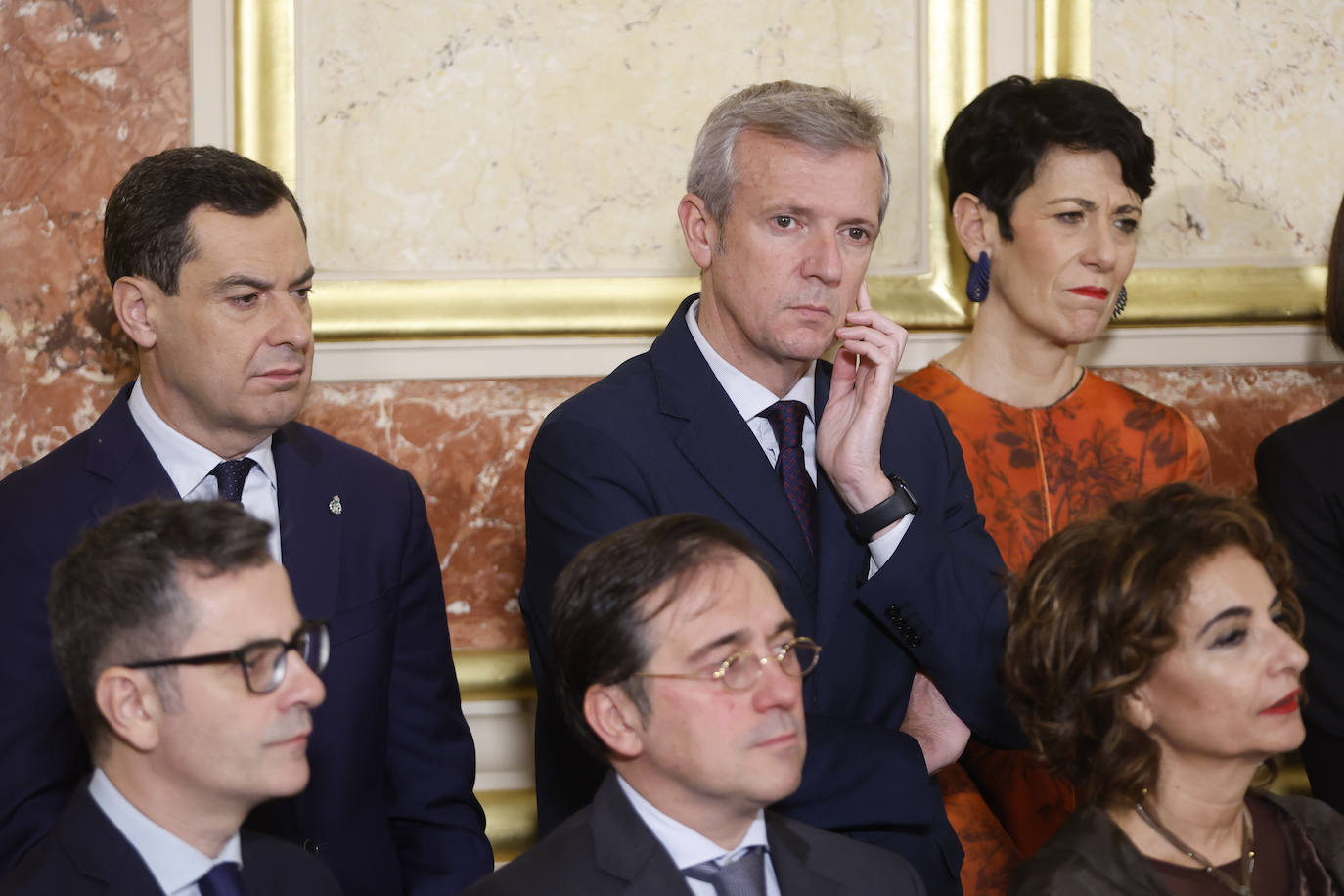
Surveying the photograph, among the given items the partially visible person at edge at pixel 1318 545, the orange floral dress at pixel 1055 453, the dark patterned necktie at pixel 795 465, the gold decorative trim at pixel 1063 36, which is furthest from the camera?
the gold decorative trim at pixel 1063 36

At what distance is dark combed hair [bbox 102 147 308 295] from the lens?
2.48 meters

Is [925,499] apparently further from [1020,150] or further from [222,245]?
[222,245]

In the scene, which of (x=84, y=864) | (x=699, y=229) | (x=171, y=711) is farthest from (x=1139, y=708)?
(x=84, y=864)

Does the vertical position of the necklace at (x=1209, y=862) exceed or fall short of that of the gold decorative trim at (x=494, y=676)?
it exceeds it

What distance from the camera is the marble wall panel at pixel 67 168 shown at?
3.27 meters

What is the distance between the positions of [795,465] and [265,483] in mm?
879

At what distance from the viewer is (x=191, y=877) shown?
1862mm

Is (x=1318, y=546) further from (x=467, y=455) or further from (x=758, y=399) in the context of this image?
(x=467, y=455)

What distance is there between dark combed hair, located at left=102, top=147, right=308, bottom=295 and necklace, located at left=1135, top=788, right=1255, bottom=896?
65.3 inches

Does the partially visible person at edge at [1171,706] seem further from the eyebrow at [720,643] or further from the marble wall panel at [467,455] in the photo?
the marble wall panel at [467,455]

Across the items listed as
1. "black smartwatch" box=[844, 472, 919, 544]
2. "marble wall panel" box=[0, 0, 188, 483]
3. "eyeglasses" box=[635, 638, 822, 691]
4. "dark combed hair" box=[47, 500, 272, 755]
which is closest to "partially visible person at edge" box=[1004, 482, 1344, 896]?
"black smartwatch" box=[844, 472, 919, 544]

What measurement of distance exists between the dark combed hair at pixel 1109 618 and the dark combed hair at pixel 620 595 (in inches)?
18.8

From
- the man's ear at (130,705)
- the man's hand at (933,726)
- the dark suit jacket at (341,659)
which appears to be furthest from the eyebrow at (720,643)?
the dark suit jacket at (341,659)

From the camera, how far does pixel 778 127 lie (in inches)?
103
